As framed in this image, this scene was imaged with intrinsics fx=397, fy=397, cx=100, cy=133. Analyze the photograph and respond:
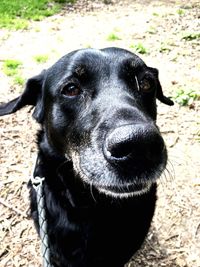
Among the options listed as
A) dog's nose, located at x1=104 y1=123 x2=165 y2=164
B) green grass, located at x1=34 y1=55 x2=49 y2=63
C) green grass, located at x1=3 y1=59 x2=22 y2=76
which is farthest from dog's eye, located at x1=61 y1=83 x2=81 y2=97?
green grass, located at x1=34 y1=55 x2=49 y2=63

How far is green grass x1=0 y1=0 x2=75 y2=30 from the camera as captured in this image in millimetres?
8602

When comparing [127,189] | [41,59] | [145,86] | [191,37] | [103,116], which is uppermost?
[103,116]

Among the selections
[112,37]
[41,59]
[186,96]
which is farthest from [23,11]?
[186,96]

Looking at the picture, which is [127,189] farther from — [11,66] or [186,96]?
[11,66]

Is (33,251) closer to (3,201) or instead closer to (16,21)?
(3,201)

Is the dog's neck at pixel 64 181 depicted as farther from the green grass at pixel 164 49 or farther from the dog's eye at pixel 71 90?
the green grass at pixel 164 49

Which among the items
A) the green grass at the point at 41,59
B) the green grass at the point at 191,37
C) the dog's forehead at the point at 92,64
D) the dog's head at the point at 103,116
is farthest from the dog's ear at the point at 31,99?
the green grass at the point at 191,37

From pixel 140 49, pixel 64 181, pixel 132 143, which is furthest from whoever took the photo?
pixel 140 49

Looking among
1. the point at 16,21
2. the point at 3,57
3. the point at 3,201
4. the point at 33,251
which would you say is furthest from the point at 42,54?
the point at 33,251

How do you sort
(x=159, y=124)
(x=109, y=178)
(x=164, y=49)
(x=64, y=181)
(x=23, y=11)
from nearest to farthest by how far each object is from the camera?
(x=109, y=178), (x=64, y=181), (x=159, y=124), (x=164, y=49), (x=23, y=11)

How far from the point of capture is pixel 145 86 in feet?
9.58

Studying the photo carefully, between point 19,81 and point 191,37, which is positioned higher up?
point 19,81

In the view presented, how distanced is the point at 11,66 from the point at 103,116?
446 centimetres

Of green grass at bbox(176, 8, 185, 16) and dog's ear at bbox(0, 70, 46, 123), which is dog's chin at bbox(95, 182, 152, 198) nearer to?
dog's ear at bbox(0, 70, 46, 123)
